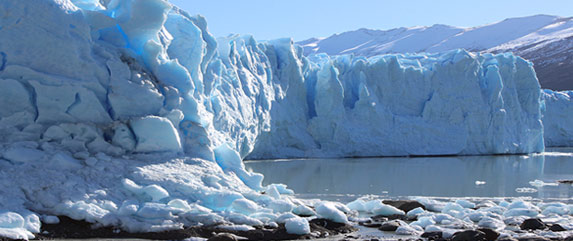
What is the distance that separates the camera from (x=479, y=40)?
68.2m

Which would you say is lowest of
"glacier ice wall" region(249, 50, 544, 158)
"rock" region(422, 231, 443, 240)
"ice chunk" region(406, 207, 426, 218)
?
"glacier ice wall" region(249, 50, 544, 158)

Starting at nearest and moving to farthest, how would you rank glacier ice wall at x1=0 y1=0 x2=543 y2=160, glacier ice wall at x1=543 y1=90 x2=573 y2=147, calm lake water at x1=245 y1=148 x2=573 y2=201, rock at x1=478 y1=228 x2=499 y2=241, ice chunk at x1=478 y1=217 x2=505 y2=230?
rock at x1=478 y1=228 x2=499 y2=241 < ice chunk at x1=478 y1=217 x2=505 y2=230 < glacier ice wall at x1=0 y1=0 x2=543 y2=160 < calm lake water at x1=245 y1=148 x2=573 y2=201 < glacier ice wall at x1=543 y1=90 x2=573 y2=147

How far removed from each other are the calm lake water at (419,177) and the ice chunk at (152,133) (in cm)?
318

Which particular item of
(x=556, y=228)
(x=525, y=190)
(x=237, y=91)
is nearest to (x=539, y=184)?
(x=525, y=190)

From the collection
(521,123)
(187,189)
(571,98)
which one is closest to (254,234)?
(187,189)

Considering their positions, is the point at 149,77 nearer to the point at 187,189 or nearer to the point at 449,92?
the point at 187,189

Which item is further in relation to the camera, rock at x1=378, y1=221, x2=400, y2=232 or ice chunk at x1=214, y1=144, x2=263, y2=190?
ice chunk at x1=214, y1=144, x2=263, y2=190

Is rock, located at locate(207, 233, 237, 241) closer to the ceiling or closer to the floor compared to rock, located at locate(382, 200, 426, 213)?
closer to the ceiling

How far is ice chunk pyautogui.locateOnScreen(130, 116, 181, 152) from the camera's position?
7484 millimetres

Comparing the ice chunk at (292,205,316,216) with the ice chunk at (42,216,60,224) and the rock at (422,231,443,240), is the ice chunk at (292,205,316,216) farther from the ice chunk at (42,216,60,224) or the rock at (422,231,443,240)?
the ice chunk at (42,216,60,224)

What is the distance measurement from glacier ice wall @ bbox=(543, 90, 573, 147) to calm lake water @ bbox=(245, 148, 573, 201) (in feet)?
33.9

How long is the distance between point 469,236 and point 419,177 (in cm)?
751

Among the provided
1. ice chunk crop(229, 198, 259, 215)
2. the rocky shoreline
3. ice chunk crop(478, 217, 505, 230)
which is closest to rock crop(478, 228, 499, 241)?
the rocky shoreline

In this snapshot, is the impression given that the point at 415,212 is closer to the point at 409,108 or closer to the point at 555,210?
the point at 555,210
